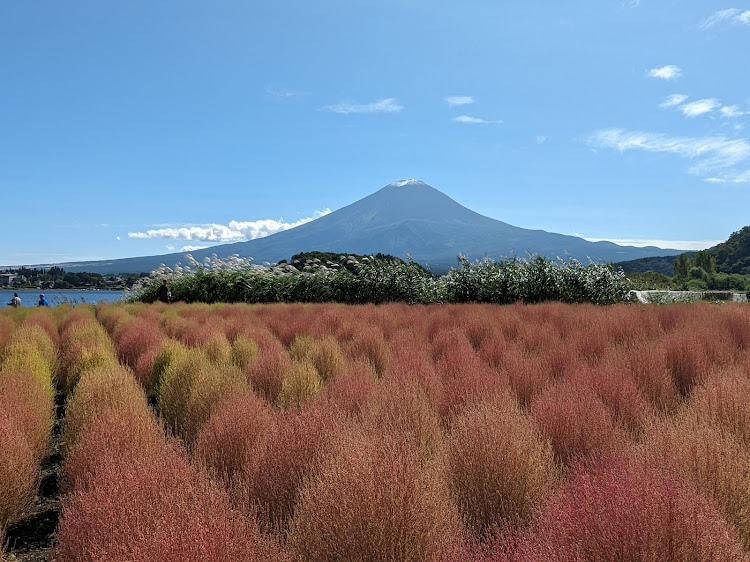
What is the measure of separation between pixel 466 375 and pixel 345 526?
8.65 ft

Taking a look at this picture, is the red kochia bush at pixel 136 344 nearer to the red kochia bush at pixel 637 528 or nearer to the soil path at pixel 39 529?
the soil path at pixel 39 529

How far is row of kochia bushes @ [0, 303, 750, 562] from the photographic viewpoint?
185 cm

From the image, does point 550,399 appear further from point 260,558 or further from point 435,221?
point 435,221

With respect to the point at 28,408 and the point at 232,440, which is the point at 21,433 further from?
the point at 232,440

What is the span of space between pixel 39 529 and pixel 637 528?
3543 millimetres

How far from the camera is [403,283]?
54.4 feet

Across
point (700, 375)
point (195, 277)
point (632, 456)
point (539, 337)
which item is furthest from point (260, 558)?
point (195, 277)

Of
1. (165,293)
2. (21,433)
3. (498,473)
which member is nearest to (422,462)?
(498,473)

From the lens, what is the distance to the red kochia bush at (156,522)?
1.75m

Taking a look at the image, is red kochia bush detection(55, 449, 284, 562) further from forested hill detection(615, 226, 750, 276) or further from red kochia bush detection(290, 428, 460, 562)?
forested hill detection(615, 226, 750, 276)

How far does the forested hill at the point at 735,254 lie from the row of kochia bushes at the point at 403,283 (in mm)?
42905

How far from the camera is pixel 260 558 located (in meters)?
1.87

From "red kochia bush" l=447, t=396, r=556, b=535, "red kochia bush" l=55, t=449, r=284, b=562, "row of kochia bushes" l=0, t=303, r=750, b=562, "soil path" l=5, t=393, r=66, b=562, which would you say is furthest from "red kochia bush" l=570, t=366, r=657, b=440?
"soil path" l=5, t=393, r=66, b=562

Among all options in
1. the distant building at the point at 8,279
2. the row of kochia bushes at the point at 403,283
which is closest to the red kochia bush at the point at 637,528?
the row of kochia bushes at the point at 403,283
